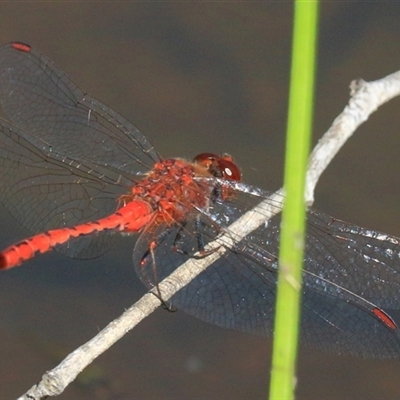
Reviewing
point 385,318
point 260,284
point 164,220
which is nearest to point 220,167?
point 164,220

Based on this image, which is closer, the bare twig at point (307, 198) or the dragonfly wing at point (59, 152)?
the bare twig at point (307, 198)

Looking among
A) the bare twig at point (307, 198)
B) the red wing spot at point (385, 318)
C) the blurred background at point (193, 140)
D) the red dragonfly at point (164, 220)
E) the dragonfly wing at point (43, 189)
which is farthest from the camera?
the blurred background at point (193, 140)

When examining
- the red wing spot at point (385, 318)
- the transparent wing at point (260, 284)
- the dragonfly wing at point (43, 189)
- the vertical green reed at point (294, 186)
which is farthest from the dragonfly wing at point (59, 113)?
the vertical green reed at point (294, 186)

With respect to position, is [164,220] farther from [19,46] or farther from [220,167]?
[19,46]

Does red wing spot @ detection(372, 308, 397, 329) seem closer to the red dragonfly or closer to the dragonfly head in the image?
the red dragonfly

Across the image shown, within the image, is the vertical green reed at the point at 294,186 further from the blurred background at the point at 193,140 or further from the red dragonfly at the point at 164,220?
the blurred background at the point at 193,140

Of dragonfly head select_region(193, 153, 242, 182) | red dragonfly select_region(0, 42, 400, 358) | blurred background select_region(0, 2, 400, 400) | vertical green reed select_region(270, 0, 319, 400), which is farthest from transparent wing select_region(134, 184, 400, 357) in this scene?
blurred background select_region(0, 2, 400, 400)
